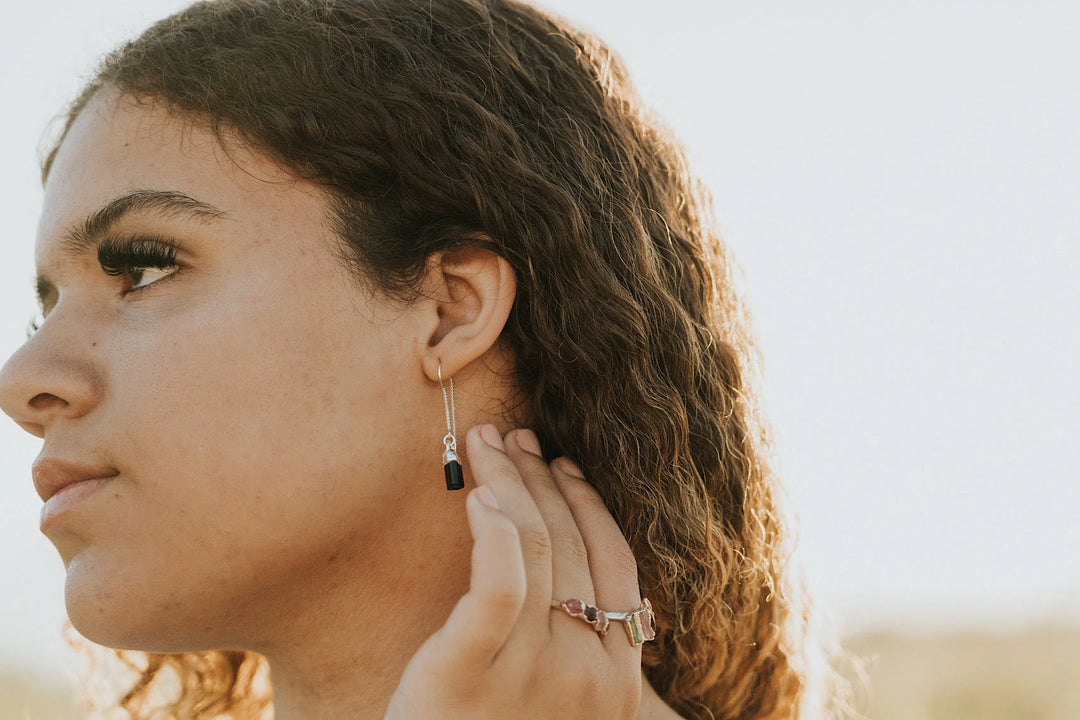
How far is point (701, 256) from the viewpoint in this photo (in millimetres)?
2902

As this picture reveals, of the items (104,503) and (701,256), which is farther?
(701,256)

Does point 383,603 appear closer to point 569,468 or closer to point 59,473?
point 569,468

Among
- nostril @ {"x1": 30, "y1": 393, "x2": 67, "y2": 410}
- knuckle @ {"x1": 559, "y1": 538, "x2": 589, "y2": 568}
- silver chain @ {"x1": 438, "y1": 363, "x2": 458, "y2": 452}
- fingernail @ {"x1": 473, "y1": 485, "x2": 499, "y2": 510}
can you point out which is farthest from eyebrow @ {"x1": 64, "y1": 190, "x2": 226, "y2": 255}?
knuckle @ {"x1": 559, "y1": 538, "x2": 589, "y2": 568}

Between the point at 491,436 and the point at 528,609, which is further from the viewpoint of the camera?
the point at 491,436

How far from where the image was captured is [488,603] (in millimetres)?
1967

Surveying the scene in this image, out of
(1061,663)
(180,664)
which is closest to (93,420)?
(180,664)

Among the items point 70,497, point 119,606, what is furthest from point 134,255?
A: point 119,606

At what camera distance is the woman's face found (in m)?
2.20

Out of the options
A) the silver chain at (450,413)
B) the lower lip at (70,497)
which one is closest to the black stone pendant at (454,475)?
the silver chain at (450,413)

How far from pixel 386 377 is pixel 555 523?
523 mm

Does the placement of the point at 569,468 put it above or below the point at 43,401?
below

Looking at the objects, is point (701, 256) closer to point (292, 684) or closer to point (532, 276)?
point (532, 276)

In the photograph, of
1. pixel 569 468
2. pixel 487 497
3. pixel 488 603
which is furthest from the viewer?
pixel 569 468

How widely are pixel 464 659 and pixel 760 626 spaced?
3.99 feet
